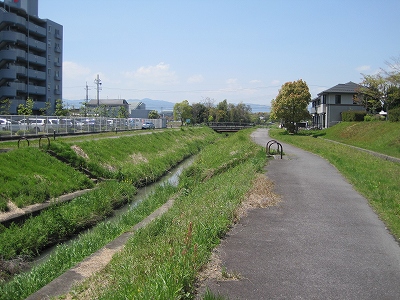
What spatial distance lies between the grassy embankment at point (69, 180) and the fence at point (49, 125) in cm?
558

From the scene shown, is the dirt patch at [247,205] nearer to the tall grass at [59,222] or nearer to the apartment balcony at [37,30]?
the tall grass at [59,222]

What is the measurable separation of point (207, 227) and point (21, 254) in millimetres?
5682

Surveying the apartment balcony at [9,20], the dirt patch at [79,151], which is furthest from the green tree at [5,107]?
the dirt patch at [79,151]

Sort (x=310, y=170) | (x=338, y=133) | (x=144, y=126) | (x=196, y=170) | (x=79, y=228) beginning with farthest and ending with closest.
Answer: (x=144, y=126)
(x=338, y=133)
(x=196, y=170)
(x=310, y=170)
(x=79, y=228)

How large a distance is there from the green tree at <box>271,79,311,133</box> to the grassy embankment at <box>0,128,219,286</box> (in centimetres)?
2446

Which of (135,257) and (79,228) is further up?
(135,257)

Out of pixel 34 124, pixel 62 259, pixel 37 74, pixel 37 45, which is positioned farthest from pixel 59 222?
pixel 37 45

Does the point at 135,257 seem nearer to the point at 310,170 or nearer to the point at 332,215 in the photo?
the point at 332,215

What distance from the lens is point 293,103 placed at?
52375 millimetres

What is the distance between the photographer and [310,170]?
1658cm

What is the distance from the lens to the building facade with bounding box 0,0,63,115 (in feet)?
185

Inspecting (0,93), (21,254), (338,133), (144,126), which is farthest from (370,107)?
(21,254)

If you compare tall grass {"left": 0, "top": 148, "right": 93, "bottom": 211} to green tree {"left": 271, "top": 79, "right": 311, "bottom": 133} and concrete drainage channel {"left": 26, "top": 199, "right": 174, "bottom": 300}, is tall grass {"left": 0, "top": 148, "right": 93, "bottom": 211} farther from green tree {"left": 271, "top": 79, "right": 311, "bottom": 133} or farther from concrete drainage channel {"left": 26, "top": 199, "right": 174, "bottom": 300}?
green tree {"left": 271, "top": 79, "right": 311, "bottom": 133}

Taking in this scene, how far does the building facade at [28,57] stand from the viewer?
5647 centimetres
